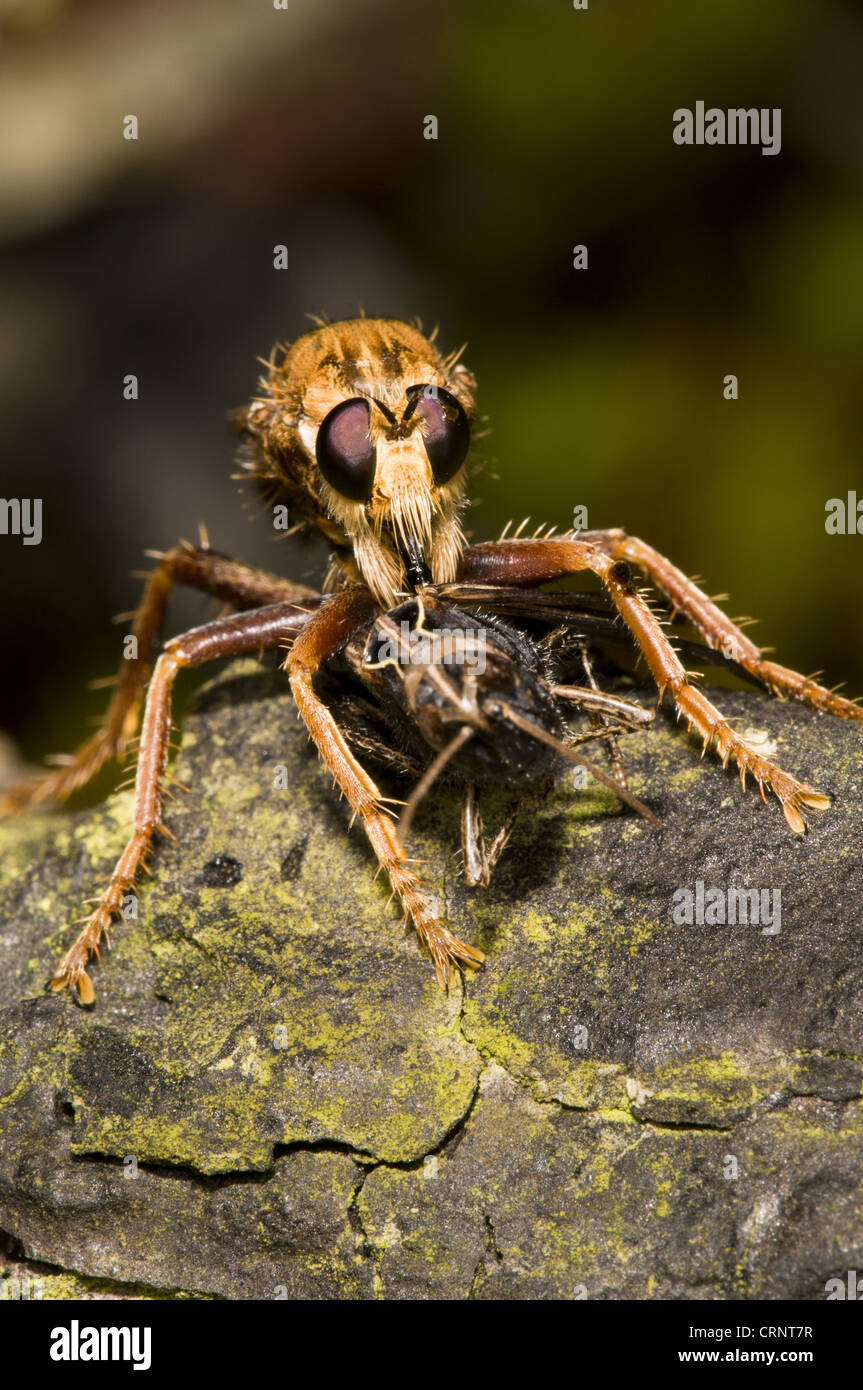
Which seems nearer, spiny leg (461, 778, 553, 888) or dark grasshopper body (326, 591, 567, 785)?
dark grasshopper body (326, 591, 567, 785)

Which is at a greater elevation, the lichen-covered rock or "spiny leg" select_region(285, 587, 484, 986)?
"spiny leg" select_region(285, 587, 484, 986)

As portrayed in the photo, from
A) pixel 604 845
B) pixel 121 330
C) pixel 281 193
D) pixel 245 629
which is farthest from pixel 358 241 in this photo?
pixel 604 845

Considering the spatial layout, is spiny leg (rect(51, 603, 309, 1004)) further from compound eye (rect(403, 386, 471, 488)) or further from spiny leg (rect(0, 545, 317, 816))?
compound eye (rect(403, 386, 471, 488))

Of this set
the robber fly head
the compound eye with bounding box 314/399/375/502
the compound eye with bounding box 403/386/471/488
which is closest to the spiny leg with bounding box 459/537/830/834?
the robber fly head
